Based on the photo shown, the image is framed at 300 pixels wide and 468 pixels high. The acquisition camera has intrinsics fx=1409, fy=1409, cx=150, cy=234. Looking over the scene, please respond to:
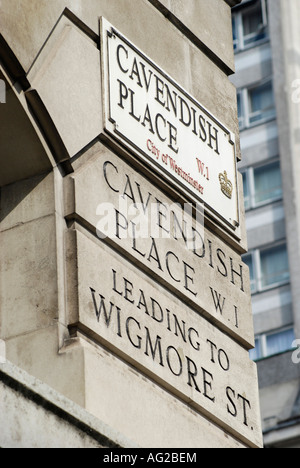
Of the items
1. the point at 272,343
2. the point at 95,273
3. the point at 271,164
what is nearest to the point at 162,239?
the point at 95,273

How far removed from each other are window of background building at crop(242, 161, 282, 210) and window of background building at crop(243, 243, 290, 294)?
1.65m

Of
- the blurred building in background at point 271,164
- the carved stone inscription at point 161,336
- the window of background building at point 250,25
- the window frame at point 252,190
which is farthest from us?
the window of background building at point 250,25

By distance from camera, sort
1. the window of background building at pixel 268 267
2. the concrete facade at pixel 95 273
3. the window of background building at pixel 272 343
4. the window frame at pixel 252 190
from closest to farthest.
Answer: the concrete facade at pixel 95 273 → the window of background building at pixel 272 343 → the window of background building at pixel 268 267 → the window frame at pixel 252 190

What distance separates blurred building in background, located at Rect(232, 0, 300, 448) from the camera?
1574 inches

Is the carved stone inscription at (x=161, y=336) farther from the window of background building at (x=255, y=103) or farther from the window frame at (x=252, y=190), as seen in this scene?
the window of background building at (x=255, y=103)

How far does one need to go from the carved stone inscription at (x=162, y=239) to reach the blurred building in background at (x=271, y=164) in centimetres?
2758

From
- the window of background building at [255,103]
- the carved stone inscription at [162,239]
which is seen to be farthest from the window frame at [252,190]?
the carved stone inscription at [162,239]

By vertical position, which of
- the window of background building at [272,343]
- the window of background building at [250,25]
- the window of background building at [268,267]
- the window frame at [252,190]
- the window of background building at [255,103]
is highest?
the window of background building at [250,25]

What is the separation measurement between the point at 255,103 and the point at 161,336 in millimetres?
36056

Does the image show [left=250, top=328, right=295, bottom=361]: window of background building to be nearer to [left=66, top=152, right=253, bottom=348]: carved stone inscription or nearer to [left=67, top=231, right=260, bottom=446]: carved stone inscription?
[left=66, top=152, right=253, bottom=348]: carved stone inscription

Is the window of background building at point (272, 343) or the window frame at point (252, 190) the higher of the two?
the window frame at point (252, 190)

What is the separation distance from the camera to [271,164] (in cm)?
4244

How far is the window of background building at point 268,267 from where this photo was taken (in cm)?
4081
